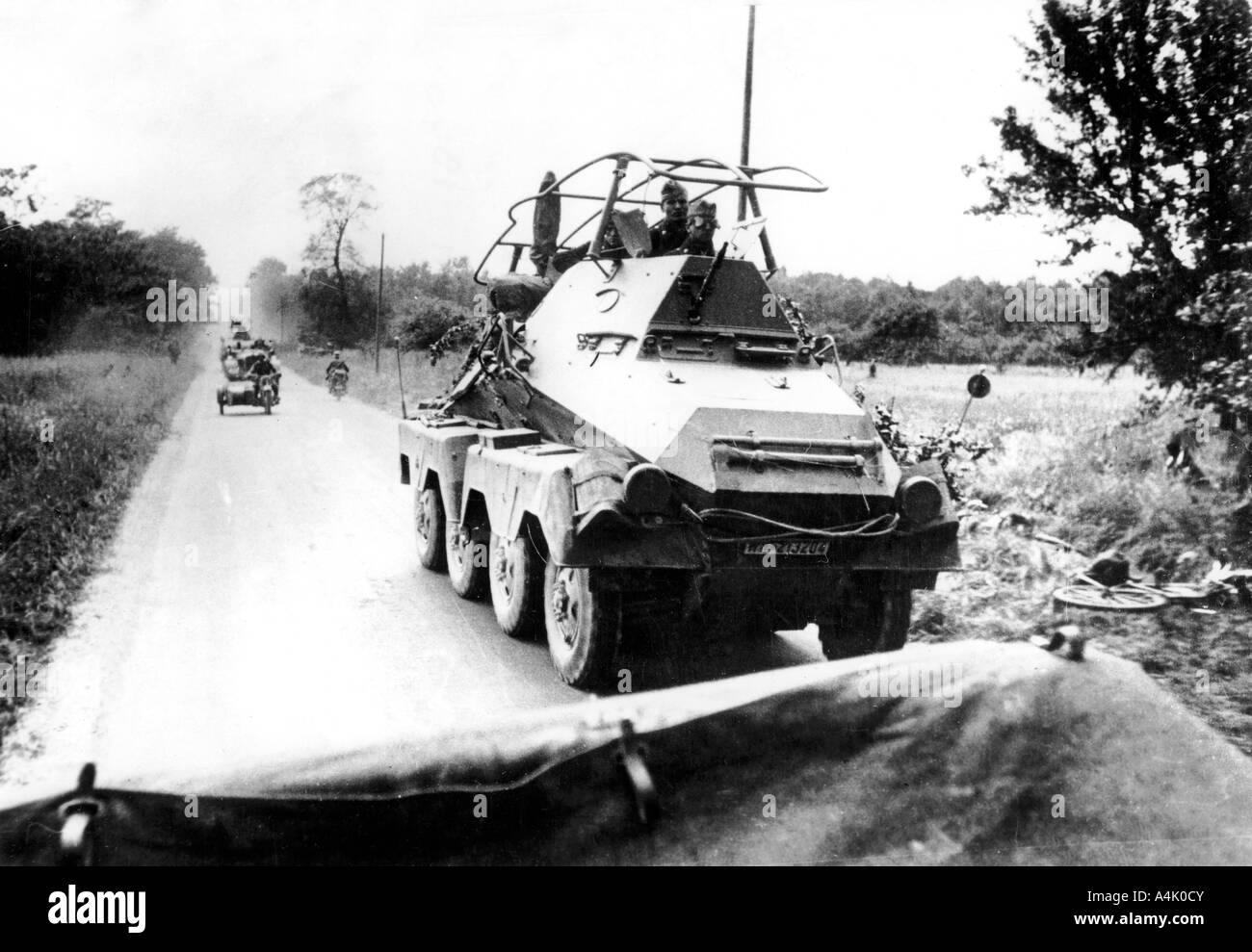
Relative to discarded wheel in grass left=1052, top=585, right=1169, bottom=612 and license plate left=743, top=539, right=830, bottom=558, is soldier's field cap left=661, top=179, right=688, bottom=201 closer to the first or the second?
license plate left=743, top=539, right=830, bottom=558

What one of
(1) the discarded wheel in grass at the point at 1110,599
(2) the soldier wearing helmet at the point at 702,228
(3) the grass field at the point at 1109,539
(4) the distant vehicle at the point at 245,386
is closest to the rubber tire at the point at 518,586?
(2) the soldier wearing helmet at the point at 702,228

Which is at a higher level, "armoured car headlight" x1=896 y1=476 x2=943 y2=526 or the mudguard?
"armoured car headlight" x1=896 y1=476 x2=943 y2=526

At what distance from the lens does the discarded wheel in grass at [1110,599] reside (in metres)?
6.40

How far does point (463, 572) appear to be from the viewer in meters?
7.18

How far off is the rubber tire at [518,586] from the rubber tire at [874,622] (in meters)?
1.57

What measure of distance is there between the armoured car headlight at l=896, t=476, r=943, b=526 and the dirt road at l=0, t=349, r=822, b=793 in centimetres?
125

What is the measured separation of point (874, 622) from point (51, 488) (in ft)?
18.5

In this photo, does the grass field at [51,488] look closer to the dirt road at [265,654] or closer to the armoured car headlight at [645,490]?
the dirt road at [265,654]

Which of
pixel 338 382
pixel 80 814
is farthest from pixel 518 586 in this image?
pixel 338 382

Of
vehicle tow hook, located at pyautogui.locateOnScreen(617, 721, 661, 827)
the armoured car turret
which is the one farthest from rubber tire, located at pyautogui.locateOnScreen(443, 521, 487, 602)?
vehicle tow hook, located at pyautogui.locateOnScreen(617, 721, 661, 827)

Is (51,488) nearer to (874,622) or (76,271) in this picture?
(76,271)

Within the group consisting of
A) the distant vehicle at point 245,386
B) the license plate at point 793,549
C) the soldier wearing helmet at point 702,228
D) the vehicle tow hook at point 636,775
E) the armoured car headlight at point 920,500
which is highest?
the soldier wearing helmet at point 702,228

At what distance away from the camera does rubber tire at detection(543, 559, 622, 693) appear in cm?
511

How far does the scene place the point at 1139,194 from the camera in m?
6.32
